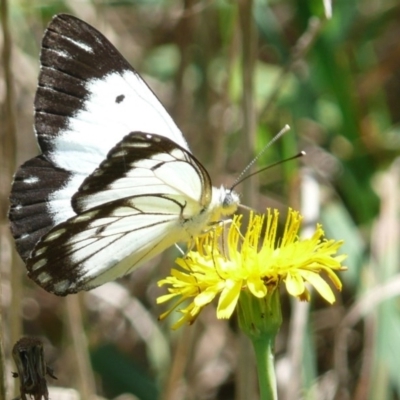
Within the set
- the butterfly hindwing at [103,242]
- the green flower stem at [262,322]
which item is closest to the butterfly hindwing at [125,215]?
the butterfly hindwing at [103,242]

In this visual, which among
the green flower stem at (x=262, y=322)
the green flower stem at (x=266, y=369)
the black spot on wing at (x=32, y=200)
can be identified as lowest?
the green flower stem at (x=266, y=369)

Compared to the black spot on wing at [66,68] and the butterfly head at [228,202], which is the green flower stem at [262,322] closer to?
the butterfly head at [228,202]

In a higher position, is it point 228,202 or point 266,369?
point 228,202

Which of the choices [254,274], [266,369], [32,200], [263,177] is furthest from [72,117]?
[263,177]

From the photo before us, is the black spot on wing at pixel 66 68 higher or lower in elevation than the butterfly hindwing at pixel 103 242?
higher

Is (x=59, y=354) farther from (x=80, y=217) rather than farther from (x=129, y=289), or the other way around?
(x=80, y=217)

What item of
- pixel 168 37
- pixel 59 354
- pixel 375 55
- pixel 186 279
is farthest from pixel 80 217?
pixel 375 55

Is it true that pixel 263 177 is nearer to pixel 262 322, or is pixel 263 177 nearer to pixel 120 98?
pixel 120 98

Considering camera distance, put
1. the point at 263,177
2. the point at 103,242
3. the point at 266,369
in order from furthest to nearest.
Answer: the point at 263,177
the point at 103,242
the point at 266,369
